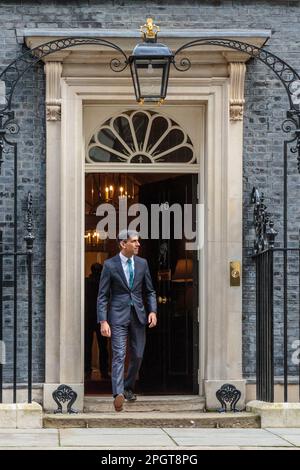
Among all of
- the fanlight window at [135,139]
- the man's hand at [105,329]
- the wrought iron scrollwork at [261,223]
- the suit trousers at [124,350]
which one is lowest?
the suit trousers at [124,350]

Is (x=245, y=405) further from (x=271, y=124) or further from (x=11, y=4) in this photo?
(x=11, y=4)

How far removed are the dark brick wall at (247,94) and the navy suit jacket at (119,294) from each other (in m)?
0.86

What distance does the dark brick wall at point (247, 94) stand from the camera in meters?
13.9

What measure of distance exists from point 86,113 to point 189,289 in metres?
2.22

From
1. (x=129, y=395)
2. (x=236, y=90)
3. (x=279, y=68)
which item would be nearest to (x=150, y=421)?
(x=129, y=395)

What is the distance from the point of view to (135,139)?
47.2 feet

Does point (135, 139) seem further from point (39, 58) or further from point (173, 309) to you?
point (173, 309)

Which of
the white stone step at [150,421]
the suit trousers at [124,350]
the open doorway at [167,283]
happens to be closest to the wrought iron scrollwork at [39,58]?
the open doorway at [167,283]

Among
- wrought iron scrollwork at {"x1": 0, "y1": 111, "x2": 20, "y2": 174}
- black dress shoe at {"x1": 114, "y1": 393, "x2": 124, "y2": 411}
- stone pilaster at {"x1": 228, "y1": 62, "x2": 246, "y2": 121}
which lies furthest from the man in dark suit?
stone pilaster at {"x1": 228, "y1": 62, "x2": 246, "y2": 121}

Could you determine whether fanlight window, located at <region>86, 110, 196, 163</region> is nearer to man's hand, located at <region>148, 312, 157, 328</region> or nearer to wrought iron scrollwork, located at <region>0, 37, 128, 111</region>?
wrought iron scrollwork, located at <region>0, 37, 128, 111</region>

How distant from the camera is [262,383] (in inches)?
528

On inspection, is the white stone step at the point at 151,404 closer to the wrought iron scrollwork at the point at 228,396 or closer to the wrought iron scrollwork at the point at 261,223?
the wrought iron scrollwork at the point at 228,396

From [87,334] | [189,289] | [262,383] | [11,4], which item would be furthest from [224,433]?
[11,4]
